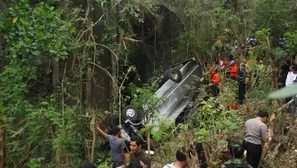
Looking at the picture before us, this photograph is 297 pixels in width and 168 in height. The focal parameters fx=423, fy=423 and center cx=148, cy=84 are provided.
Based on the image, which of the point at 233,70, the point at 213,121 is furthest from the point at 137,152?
the point at 233,70

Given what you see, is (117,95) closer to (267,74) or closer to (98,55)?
(98,55)

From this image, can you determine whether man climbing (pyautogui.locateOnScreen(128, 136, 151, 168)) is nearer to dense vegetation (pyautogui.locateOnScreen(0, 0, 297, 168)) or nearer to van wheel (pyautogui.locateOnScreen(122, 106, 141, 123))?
dense vegetation (pyautogui.locateOnScreen(0, 0, 297, 168))

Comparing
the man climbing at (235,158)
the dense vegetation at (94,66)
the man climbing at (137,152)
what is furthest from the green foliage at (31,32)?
the man climbing at (235,158)

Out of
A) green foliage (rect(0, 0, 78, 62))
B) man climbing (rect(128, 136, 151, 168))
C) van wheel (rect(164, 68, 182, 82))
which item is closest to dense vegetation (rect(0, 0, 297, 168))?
green foliage (rect(0, 0, 78, 62))

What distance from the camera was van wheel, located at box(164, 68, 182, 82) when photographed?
11053mm

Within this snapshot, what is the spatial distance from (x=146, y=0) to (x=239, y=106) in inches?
137

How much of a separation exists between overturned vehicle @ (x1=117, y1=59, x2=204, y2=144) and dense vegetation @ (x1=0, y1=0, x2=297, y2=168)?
434 millimetres

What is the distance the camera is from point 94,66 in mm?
9500

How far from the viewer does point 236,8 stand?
14.5m

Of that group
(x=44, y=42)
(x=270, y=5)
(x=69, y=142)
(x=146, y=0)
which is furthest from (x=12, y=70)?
(x=270, y=5)

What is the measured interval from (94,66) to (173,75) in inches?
97.1

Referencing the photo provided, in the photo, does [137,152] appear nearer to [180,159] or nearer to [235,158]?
[180,159]

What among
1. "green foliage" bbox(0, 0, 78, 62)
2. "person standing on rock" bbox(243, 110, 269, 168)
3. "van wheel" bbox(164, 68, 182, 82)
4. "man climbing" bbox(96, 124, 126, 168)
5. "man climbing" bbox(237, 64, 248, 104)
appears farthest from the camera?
"van wheel" bbox(164, 68, 182, 82)

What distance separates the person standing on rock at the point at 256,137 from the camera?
245 inches
